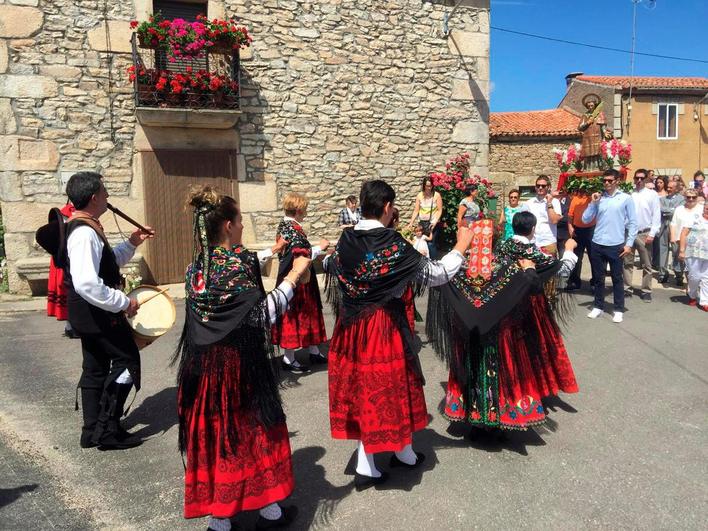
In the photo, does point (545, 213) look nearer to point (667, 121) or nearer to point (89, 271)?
point (89, 271)

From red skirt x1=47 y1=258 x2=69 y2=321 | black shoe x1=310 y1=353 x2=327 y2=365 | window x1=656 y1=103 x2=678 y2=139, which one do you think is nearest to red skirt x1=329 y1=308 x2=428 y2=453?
black shoe x1=310 y1=353 x2=327 y2=365

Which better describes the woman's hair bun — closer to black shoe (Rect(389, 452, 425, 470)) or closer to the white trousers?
black shoe (Rect(389, 452, 425, 470))

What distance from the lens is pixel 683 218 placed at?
8258 millimetres

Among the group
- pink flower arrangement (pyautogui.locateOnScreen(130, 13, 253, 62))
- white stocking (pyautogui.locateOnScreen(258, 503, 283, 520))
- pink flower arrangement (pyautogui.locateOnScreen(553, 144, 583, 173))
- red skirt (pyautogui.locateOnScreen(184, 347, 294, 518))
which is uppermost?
pink flower arrangement (pyautogui.locateOnScreen(130, 13, 253, 62))

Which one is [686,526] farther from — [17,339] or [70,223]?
[17,339]

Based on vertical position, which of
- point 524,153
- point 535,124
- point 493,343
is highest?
point 535,124

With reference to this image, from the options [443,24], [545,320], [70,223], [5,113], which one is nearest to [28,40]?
[5,113]

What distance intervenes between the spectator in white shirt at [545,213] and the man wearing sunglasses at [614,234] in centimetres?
66

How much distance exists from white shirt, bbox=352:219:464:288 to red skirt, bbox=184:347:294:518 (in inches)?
43.4

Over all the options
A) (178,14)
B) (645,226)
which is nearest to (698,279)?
(645,226)

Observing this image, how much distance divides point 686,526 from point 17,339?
22.1 feet

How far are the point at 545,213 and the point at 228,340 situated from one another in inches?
249

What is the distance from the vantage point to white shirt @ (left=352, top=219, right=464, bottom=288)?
311 cm

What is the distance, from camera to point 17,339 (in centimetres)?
643
